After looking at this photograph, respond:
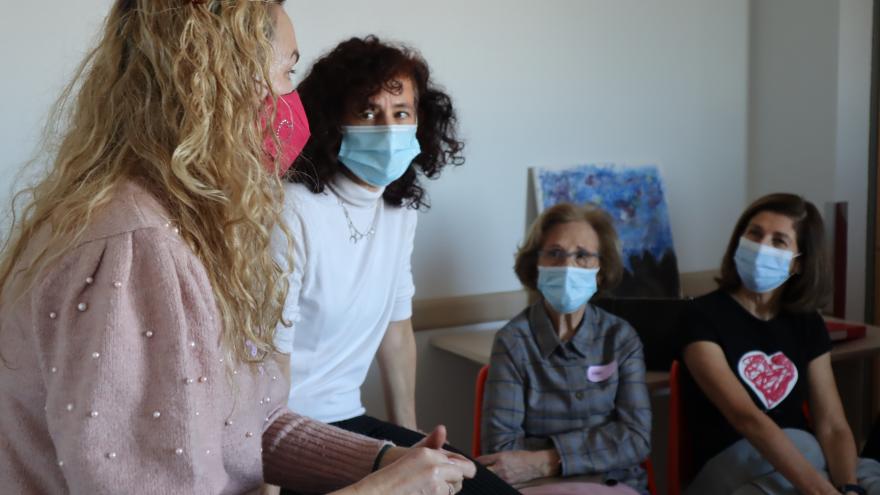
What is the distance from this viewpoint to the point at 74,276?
3.48 feet

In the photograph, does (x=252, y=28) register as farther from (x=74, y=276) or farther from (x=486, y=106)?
(x=486, y=106)

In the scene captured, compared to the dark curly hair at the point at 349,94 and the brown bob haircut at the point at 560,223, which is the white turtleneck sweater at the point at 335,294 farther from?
the brown bob haircut at the point at 560,223

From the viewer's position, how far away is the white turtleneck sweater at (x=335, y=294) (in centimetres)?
203

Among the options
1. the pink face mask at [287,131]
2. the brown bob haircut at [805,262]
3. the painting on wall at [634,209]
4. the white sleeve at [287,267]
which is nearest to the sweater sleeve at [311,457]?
the white sleeve at [287,267]

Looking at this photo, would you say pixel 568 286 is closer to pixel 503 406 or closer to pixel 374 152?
pixel 503 406

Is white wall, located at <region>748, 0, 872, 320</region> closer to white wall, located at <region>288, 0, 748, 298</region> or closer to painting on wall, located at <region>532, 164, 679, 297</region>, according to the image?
white wall, located at <region>288, 0, 748, 298</region>

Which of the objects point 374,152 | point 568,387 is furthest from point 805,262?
point 374,152

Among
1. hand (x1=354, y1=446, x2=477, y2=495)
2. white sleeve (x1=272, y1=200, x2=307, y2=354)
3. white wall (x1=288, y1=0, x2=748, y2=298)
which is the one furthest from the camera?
white wall (x1=288, y1=0, x2=748, y2=298)

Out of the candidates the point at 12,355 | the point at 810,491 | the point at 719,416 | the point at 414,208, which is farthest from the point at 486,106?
the point at 12,355

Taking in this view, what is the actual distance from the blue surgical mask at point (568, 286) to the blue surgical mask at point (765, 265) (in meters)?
0.44

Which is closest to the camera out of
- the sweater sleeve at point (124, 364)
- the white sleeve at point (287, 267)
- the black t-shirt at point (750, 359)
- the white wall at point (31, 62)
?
the sweater sleeve at point (124, 364)

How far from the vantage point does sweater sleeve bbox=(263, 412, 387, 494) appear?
152cm

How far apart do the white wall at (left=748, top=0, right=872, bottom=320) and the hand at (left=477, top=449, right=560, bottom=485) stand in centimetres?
182

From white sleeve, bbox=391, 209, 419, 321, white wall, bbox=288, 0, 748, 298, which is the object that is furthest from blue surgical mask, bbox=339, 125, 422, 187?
white wall, bbox=288, 0, 748, 298
